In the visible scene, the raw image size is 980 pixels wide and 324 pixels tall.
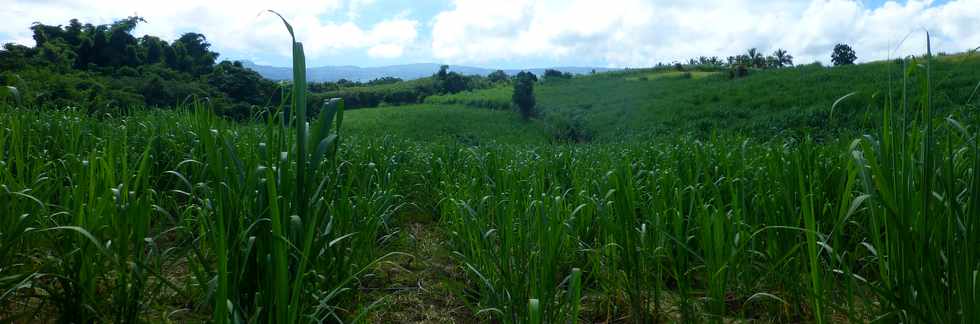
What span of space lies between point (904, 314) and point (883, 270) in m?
0.13

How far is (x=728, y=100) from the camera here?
31.4 m

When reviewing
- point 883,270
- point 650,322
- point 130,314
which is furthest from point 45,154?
point 883,270

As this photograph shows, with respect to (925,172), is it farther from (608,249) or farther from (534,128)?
(534,128)

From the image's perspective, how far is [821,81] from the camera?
31.2 metres

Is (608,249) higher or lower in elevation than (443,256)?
higher

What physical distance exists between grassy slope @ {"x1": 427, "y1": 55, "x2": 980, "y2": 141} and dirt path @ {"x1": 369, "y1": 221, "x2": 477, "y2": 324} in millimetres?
17908

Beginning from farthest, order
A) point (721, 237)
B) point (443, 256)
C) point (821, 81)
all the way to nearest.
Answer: point (821, 81) < point (443, 256) < point (721, 237)

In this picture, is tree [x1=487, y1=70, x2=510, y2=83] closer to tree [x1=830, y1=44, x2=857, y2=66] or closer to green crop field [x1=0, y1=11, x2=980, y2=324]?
tree [x1=830, y1=44, x2=857, y2=66]

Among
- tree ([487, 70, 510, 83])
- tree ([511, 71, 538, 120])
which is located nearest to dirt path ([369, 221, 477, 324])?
tree ([511, 71, 538, 120])

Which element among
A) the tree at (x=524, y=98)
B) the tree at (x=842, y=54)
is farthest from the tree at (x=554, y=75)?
the tree at (x=842, y=54)

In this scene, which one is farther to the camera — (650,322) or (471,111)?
(471,111)

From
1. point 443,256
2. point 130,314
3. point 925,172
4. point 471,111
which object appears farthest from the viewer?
point 471,111

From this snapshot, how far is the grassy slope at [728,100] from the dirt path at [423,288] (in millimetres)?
17908

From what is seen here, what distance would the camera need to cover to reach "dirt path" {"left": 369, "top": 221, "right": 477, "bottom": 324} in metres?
2.25
